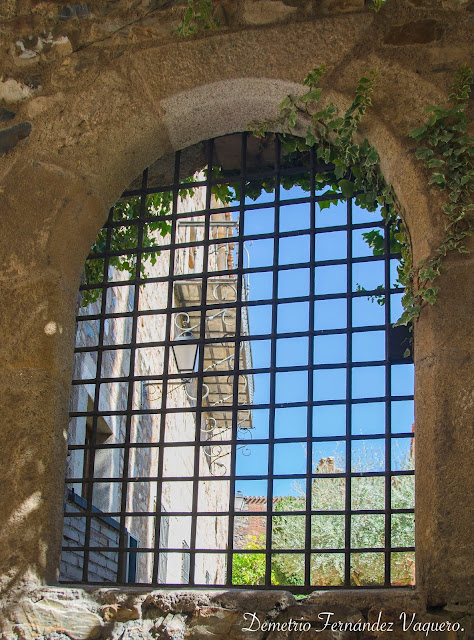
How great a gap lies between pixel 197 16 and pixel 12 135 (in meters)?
0.86

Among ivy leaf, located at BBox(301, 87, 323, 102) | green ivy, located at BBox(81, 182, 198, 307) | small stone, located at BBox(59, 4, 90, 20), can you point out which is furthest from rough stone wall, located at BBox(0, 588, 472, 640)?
small stone, located at BBox(59, 4, 90, 20)

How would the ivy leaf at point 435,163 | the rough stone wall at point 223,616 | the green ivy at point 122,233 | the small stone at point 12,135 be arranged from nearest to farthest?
1. the rough stone wall at point 223,616
2. the ivy leaf at point 435,163
3. the small stone at point 12,135
4. the green ivy at point 122,233

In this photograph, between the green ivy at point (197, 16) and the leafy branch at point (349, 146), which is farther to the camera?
the green ivy at point (197, 16)

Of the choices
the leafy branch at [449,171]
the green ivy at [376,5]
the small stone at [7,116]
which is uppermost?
the green ivy at [376,5]

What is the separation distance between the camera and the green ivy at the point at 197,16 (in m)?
3.03

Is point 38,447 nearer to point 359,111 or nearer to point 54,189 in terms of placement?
point 54,189

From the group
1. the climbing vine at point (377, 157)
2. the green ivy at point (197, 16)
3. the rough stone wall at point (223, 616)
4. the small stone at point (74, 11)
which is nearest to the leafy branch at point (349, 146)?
the climbing vine at point (377, 157)

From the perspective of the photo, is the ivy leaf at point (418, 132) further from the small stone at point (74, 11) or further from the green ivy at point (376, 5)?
the small stone at point (74, 11)

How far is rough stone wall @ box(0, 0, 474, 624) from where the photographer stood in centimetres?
252

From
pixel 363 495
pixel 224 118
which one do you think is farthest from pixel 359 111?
pixel 363 495

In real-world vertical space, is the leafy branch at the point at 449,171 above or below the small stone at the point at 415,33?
below

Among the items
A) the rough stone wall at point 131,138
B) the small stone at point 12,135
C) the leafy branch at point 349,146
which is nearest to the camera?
the rough stone wall at point 131,138

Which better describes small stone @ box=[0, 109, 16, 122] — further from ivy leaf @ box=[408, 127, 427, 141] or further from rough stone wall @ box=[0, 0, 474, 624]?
ivy leaf @ box=[408, 127, 427, 141]

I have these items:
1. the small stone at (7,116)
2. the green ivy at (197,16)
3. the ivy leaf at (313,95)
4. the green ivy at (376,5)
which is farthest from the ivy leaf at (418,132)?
the small stone at (7,116)
